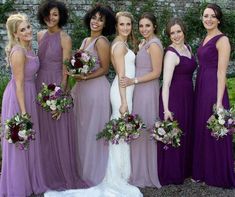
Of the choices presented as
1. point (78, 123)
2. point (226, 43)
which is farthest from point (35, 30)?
point (226, 43)

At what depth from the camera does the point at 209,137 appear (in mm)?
5625

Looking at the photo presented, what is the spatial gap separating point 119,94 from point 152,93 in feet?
1.48

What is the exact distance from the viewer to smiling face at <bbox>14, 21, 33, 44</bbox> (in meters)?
5.11

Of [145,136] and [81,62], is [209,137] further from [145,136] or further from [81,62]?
[81,62]

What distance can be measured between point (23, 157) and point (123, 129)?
Answer: 129cm

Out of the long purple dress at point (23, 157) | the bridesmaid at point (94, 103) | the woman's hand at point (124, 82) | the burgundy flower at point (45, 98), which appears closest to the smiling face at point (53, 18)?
the bridesmaid at point (94, 103)

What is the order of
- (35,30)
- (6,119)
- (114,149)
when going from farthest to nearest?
(35,30) < (114,149) < (6,119)

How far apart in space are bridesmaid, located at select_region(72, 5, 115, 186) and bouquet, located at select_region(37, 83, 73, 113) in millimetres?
429

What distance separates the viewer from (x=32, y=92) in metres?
5.37

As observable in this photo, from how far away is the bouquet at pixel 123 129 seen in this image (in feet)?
17.0

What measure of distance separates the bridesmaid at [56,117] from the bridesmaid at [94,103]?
0.54 ft

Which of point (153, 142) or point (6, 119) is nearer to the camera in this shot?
point (6, 119)

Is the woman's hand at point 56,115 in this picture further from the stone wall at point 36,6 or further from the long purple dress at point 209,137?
the stone wall at point 36,6

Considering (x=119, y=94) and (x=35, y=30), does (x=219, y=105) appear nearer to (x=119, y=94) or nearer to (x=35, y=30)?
(x=119, y=94)
